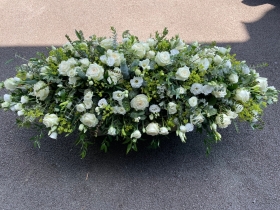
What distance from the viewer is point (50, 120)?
1511 millimetres

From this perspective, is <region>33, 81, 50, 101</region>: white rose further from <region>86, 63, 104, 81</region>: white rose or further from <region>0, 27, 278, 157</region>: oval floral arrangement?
<region>86, 63, 104, 81</region>: white rose

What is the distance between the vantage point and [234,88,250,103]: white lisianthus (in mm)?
1542

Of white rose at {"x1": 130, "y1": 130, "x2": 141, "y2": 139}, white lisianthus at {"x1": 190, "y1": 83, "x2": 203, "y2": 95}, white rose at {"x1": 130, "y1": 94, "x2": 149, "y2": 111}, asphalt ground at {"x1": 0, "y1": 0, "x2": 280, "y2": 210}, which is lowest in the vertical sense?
asphalt ground at {"x1": 0, "y1": 0, "x2": 280, "y2": 210}

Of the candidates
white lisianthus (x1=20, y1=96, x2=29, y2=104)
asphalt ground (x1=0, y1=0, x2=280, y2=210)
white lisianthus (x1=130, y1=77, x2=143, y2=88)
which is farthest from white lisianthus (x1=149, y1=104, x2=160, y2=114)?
white lisianthus (x1=20, y1=96, x2=29, y2=104)

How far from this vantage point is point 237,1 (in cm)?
346

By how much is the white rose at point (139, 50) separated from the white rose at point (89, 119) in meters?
0.40

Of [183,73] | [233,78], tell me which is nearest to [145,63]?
[183,73]

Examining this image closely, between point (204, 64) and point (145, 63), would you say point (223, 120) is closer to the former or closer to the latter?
point (204, 64)

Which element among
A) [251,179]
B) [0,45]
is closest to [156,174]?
[251,179]

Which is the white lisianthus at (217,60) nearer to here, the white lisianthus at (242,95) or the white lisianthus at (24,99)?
the white lisianthus at (242,95)

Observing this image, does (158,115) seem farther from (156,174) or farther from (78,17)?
(78,17)

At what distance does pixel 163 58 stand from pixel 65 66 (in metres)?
0.49

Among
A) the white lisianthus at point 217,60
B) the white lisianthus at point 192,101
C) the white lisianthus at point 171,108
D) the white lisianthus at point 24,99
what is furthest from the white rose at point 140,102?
the white lisianthus at point 24,99

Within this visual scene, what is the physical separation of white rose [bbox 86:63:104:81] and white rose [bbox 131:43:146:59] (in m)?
0.21
